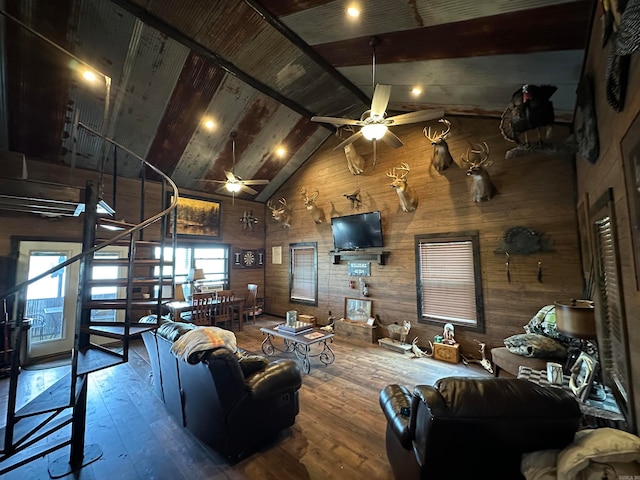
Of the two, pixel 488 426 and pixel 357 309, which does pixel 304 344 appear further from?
pixel 488 426

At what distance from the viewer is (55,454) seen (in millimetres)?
2268

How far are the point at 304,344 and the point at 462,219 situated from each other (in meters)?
3.30

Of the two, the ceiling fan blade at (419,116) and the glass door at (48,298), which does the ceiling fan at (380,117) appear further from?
the glass door at (48,298)

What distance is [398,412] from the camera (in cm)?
176

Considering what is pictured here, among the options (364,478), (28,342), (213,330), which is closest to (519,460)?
(364,478)

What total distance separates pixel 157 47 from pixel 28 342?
4984mm

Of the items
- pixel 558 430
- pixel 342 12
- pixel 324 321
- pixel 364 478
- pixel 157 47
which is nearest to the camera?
pixel 558 430

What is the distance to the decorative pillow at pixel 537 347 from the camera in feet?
9.56

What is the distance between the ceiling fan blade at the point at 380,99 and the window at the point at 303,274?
4013 mm

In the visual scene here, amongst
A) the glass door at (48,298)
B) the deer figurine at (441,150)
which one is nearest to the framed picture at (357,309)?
the deer figurine at (441,150)

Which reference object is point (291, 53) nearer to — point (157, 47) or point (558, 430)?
point (157, 47)

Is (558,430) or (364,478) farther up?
(558,430)

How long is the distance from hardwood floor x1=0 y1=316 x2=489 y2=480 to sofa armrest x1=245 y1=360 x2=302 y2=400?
0.49 m

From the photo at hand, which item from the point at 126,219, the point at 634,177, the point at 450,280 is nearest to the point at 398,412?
the point at 634,177
